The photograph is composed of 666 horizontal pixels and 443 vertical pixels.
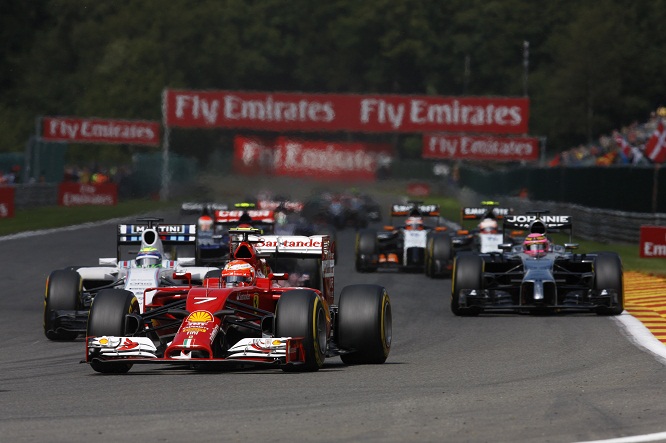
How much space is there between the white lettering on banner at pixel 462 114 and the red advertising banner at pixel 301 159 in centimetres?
1107

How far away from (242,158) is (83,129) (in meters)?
Result: 24.6

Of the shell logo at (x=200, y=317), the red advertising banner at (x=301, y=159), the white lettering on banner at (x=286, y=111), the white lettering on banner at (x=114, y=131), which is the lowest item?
the shell logo at (x=200, y=317)

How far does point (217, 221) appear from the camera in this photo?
81.9 ft

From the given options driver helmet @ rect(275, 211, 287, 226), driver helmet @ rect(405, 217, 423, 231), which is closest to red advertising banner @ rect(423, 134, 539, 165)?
driver helmet @ rect(275, 211, 287, 226)

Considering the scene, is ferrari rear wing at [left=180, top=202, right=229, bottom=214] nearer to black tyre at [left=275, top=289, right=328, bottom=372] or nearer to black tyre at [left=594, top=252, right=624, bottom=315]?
black tyre at [left=594, top=252, right=624, bottom=315]

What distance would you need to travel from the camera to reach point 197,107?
5641cm

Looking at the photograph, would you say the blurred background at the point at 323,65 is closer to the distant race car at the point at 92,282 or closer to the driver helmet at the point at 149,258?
the distant race car at the point at 92,282

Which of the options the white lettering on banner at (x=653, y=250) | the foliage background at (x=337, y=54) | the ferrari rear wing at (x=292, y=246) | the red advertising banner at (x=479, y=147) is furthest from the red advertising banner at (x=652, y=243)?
the foliage background at (x=337, y=54)

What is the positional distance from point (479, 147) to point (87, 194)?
15480mm

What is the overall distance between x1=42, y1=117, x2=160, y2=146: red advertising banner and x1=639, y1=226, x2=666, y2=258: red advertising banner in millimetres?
40461

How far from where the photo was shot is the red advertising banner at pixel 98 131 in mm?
65750

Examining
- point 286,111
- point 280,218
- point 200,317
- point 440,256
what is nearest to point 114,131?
point 286,111

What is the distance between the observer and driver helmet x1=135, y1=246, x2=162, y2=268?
16.5 meters

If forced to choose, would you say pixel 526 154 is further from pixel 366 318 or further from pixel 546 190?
pixel 366 318
